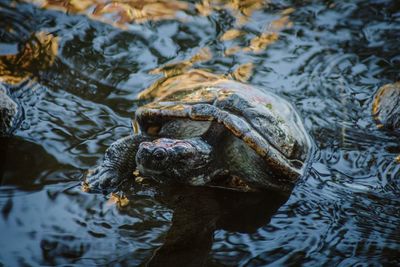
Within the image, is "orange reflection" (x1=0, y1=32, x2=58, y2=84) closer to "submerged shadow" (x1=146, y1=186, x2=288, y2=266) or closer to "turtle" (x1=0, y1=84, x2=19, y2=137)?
"turtle" (x1=0, y1=84, x2=19, y2=137)

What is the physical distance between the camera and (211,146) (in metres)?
3.24

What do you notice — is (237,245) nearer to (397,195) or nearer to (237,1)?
(397,195)

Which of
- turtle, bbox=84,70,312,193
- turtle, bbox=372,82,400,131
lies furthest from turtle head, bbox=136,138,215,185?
turtle, bbox=372,82,400,131

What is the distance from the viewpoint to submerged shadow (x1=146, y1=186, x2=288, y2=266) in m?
2.65

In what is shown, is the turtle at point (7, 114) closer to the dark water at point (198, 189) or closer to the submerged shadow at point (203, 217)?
the dark water at point (198, 189)

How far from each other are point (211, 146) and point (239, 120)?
0.83 feet

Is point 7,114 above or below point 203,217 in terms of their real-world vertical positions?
above

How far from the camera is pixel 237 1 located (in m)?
5.41

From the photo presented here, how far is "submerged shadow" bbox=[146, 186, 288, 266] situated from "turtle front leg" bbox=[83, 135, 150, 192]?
305mm

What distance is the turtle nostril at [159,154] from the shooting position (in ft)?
9.66

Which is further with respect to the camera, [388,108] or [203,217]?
[388,108]

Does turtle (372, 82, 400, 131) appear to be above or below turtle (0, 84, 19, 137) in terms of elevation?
above

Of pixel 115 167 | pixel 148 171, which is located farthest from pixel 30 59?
pixel 148 171

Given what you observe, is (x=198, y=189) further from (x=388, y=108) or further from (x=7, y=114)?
(x=388, y=108)
